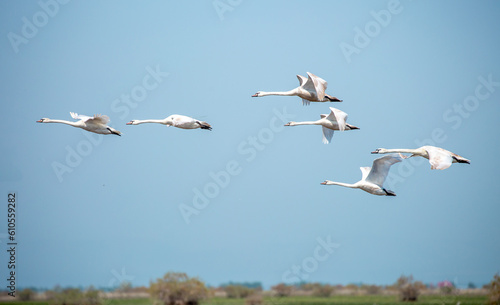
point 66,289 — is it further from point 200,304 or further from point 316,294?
point 316,294

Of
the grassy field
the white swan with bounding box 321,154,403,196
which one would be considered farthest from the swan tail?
the grassy field

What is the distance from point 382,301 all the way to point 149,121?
2741cm

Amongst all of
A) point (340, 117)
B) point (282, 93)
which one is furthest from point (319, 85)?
point (282, 93)

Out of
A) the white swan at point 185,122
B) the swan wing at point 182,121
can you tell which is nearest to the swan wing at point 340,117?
the white swan at point 185,122

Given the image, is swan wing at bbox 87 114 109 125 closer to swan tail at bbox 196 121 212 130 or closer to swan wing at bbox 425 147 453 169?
swan tail at bbox 196 121 212 130

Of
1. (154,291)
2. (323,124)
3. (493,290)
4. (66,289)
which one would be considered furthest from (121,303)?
(493,290)

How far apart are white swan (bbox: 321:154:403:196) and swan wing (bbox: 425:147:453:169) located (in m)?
1.89

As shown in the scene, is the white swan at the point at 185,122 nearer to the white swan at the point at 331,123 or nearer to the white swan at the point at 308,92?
the white swan at the point at 308,92

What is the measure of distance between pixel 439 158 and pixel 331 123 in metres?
6.00

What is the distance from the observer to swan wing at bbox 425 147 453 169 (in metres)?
26.5

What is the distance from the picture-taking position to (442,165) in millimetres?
26531

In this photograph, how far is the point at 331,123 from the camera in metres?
32.2

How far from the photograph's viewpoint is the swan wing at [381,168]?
30.3 metres

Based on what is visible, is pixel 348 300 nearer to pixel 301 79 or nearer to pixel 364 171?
pixel 364 171
